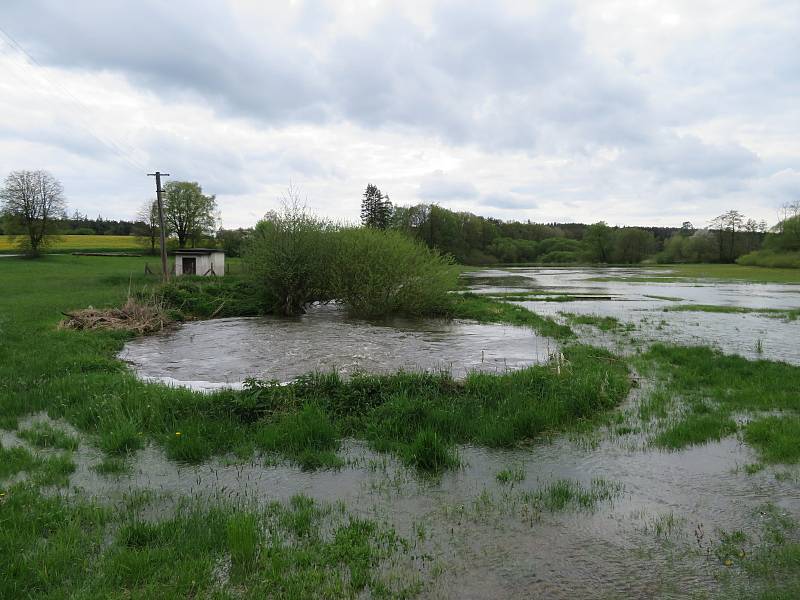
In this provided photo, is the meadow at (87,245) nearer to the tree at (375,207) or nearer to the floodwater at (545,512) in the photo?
the tree at (375,207)

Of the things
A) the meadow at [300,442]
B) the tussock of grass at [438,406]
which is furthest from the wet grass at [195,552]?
the tussock of grass at [438,406]

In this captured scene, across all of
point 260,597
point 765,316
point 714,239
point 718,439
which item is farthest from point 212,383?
point 714,239

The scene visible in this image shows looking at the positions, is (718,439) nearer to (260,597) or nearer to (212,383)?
(260,597)

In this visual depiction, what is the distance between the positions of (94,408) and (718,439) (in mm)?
10268

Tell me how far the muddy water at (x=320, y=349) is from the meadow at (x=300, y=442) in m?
1.67

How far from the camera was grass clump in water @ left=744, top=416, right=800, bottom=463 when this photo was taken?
23.5 ft

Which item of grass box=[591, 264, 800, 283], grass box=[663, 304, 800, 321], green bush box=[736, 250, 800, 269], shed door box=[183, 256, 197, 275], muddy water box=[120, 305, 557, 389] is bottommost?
muddy water box=[120, 305, 557, 389]

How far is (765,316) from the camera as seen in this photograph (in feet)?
83.3

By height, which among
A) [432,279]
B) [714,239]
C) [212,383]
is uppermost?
[714,239]

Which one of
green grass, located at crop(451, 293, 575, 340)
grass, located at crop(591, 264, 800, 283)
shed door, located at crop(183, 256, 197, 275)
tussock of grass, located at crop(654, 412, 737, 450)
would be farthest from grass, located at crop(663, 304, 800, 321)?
shed door, located at crop(183, 256, 197, 275)

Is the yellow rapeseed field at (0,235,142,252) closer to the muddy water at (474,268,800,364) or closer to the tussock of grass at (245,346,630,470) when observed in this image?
the muddy water at (474,268,800,364)

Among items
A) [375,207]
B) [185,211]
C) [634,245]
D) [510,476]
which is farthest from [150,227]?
[634,245]

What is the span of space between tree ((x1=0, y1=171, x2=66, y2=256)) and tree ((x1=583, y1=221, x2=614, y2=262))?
4724 inches

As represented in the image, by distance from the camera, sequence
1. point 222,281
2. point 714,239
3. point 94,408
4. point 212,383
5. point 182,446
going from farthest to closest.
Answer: point 714,239 < point 222,281 < point 212,383 < point 94,408 < point 182,446
